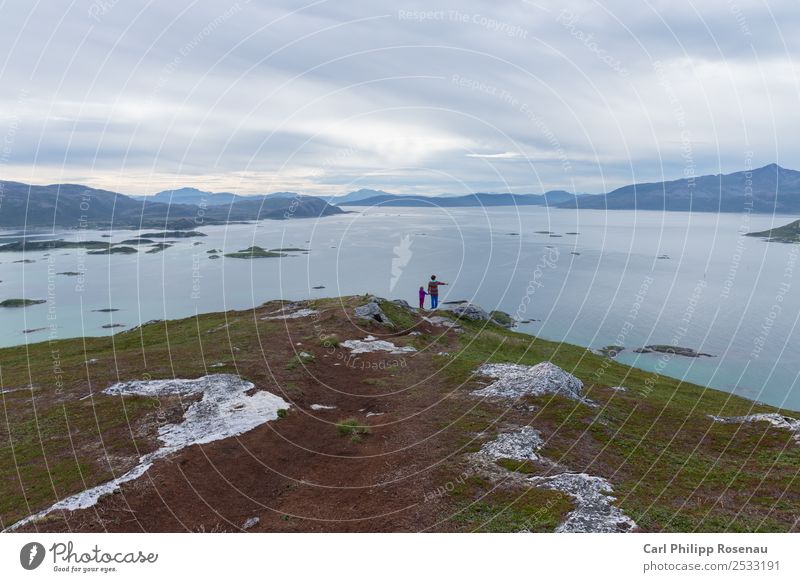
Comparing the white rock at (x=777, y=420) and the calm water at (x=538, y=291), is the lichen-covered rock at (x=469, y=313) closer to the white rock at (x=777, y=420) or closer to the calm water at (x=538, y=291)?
the calm water at (x=538, y=291)

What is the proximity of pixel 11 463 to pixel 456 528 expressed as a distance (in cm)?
2159

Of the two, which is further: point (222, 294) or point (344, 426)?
point (222, 294)

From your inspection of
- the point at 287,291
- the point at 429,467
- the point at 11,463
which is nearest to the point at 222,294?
the point at 287,291

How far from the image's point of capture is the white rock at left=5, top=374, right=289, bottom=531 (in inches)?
751

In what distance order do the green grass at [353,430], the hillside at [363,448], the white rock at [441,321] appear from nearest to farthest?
the hillside at [363,448]
the green grass at [353,430]
the white rock at [441,321]

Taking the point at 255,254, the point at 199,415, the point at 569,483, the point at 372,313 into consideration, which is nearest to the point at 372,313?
the point at 372,313

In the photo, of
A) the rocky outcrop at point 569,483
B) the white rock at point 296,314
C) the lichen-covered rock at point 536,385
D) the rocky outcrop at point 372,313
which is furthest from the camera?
the white rock at point 296,314

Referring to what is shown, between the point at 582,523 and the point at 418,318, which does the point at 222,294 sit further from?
the point at 582,523

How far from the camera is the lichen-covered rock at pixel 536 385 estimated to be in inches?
1157

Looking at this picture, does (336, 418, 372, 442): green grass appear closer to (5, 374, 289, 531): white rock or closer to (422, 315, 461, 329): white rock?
(5, 374, 289, 531): white rock

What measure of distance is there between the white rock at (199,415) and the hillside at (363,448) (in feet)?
0.41

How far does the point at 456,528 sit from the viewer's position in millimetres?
16828

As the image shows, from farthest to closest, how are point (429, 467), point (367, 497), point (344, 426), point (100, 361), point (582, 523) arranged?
point (100, 361) < point (344, 426) < point (429, 467) < point (367, 497) < point (582, 523)

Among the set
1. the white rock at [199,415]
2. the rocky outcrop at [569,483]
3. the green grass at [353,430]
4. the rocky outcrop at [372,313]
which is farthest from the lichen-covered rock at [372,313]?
the rocky outcrop at [569,483]
